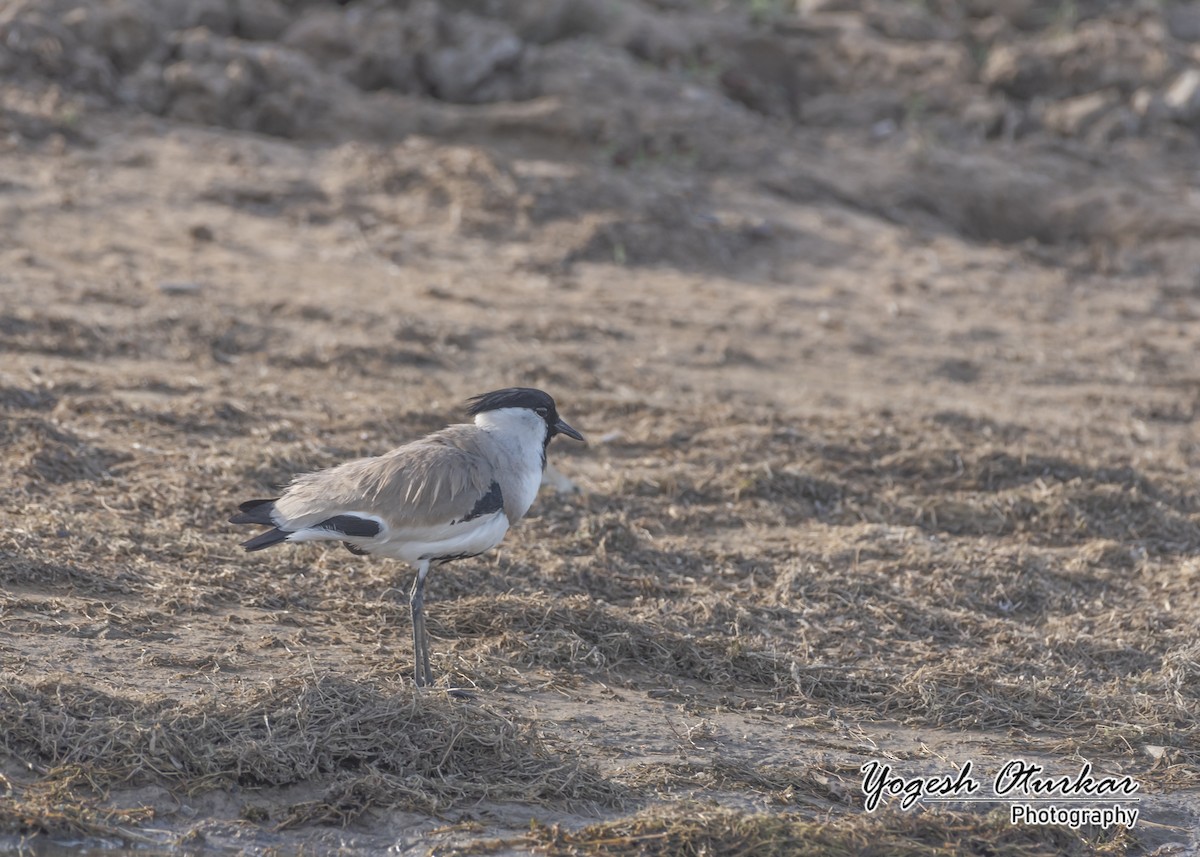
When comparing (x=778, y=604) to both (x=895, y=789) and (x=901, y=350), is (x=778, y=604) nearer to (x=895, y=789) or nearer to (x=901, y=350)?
(x=895, y=789)

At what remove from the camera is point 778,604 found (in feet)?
24.2

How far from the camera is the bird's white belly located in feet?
19.9

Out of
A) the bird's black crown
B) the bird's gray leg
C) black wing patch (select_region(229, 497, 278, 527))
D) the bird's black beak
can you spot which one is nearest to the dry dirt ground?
the bird's gray leg

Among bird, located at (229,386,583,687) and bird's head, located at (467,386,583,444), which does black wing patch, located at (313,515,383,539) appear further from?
bird's head, located at (467,386,583,444)

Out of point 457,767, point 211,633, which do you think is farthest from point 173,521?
point 457,767

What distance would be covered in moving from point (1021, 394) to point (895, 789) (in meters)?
5.41

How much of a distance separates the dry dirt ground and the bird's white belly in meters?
0.53

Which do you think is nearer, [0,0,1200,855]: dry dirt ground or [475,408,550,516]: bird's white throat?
[0,0,1200,855]: dry dirt ground

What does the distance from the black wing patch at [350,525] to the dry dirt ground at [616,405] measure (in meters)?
0.57
